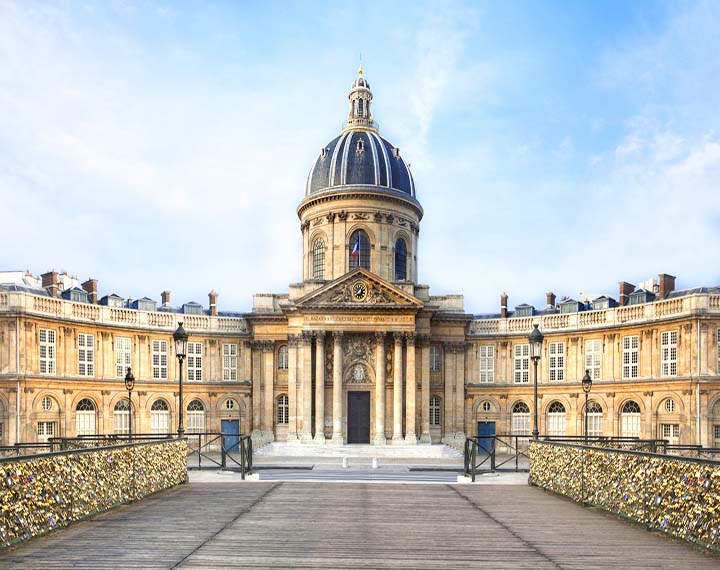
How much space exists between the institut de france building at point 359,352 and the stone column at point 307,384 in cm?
16

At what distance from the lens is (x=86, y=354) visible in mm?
50562

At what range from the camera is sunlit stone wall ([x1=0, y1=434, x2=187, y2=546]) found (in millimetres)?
14016

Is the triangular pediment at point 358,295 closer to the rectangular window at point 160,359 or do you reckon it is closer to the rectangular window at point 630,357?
the rectangular window at point 160,359

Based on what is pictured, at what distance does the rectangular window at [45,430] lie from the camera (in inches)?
1817

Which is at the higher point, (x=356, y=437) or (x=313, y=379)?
(x=313, y=379)

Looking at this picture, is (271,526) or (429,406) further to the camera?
(429,406)

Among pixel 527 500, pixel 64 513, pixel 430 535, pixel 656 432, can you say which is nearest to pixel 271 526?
pixel 430 535

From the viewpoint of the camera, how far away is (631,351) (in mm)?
50125

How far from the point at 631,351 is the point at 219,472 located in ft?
106

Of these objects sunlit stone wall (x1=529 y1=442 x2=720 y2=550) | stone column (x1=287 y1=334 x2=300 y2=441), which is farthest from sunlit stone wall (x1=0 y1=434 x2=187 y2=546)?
stone column (x1=287 y1=334 x2=300 y2=441)

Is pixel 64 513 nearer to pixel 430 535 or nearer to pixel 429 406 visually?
pixel 430 535

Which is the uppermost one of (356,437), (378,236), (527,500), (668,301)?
(378,236)

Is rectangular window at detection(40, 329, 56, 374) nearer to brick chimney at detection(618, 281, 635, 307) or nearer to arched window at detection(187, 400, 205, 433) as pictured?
arched window at detection(187, 400, 205, 433)

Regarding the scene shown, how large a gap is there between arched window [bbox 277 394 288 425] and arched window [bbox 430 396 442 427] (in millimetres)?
11302
